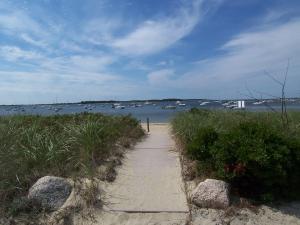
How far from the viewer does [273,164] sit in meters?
6.83

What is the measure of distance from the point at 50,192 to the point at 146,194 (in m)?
1.83

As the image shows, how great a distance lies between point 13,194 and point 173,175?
3.41 metres

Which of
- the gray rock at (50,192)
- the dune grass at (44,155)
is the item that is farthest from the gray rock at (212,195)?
the gray rock at (50,192)

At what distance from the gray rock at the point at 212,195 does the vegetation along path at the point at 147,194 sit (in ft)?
0.89

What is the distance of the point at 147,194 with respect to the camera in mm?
7363

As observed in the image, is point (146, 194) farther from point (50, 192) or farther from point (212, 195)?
point (50, 192)

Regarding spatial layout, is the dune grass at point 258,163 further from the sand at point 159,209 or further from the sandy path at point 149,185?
the sandy path at point 149,185

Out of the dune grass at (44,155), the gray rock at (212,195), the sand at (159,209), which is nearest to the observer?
the sand at (159,209)

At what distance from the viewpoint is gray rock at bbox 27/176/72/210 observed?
6.83m

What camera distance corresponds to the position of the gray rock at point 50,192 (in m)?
6.83

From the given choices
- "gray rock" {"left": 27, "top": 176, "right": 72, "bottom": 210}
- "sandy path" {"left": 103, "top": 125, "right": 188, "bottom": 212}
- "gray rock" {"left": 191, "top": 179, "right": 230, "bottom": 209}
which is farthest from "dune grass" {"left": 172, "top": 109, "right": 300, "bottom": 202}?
"gray rock" {"left": 27, "top": 176, "right": 72, "bottom": 210}

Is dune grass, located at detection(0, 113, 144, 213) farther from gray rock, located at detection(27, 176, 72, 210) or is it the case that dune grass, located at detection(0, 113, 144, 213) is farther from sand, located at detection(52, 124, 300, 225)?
sand, located at detection(52, 124, 300, 225)

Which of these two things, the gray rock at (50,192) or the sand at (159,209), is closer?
the sand at (159,209)

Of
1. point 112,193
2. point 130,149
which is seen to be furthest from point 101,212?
point 130,149
